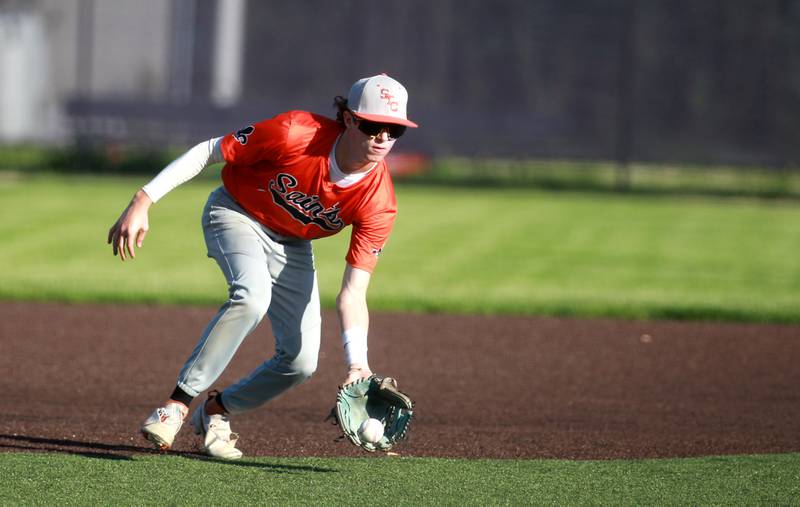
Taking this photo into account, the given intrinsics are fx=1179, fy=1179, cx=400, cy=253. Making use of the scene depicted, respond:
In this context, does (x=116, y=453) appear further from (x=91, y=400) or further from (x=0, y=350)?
(x=0, y=350)

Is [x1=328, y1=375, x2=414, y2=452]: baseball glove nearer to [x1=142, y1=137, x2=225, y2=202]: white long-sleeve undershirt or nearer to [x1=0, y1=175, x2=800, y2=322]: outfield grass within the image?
[x1=142, y1=137, x2=225, y2=202]: white long-sleeve undershirt

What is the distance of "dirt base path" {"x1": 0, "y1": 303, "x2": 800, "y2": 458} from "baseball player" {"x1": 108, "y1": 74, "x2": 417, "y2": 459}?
468mm

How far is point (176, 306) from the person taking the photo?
1106 cm

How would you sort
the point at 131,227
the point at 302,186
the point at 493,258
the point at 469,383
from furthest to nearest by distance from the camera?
the point at 493,258 → the point at 469,383 → the point at 302,186 → the point at 131,227

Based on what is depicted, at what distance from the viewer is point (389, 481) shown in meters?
4.91

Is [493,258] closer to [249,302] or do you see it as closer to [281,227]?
[281,227]

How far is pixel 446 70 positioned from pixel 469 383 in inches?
946

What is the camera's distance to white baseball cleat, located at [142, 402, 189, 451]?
5.02 metres

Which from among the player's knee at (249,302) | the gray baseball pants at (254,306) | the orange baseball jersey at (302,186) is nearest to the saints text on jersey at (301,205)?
the orange baseball jersey at (302,186)

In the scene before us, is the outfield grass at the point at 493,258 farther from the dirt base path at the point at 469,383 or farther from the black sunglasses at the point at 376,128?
the black sunglasses at the point at 376,128

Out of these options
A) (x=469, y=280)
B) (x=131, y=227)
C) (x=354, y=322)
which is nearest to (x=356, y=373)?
(x=354, y=322)

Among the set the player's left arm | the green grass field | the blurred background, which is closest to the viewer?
the green grass field

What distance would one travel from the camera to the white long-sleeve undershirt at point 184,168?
16.3 ft

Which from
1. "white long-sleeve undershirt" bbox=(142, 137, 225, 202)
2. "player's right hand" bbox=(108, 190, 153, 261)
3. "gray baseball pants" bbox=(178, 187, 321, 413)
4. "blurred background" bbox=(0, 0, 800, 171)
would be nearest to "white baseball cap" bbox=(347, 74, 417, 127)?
"white long-sleeve undershirt" bbox=(142, 137, 225, 202)
